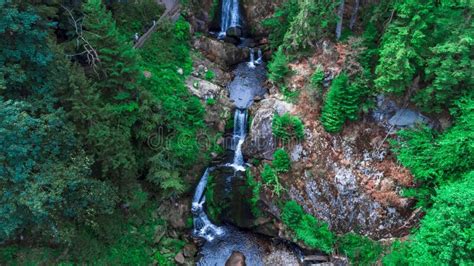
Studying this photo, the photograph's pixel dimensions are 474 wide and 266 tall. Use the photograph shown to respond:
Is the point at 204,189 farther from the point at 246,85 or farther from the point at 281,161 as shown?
the point at 246,85

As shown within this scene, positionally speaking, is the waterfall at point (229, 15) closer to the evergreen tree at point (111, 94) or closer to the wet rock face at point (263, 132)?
the wet rock face at point (263, 132)

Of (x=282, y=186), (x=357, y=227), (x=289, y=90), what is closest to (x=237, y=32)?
(x=289, y=90)

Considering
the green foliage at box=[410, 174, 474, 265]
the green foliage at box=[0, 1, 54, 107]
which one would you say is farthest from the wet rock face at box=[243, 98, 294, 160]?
the green foliage at box=[0, 1, 54, 107]

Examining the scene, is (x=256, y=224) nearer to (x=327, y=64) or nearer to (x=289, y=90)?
(x=289, y=90)

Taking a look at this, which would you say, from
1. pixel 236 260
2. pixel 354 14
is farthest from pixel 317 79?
pixel 236 260

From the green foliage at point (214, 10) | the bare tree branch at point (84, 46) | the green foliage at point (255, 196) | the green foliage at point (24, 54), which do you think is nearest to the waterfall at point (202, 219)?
the green foliage at point (255, 196)
